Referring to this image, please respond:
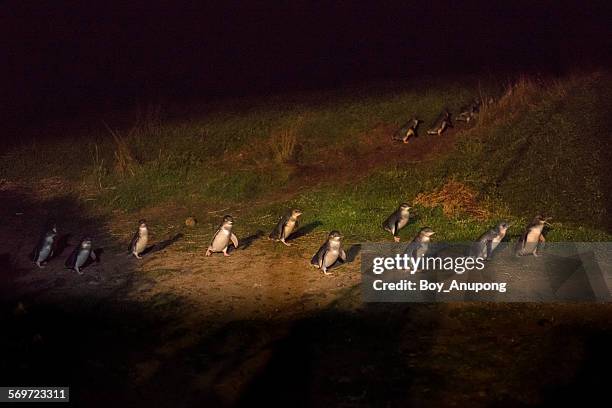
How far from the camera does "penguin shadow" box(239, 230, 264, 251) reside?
35.3 ft

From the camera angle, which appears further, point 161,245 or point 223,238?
point 161,245

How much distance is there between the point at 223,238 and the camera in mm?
10234

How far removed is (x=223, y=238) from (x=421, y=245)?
2.64m

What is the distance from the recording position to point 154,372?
23.3 feet

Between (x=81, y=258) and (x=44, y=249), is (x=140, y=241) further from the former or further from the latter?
(x=44, y=249)

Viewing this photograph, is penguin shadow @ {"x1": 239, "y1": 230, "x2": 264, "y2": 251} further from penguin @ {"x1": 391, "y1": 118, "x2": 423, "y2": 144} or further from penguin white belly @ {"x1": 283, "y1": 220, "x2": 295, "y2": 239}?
penguin @ {"x1": 391, "y1": 118, "x2": 423, "y2": 144}

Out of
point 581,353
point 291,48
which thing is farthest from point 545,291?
point 291,48

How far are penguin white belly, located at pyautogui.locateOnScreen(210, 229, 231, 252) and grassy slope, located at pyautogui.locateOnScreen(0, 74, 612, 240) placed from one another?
1.14m

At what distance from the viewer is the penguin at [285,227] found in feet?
35.0

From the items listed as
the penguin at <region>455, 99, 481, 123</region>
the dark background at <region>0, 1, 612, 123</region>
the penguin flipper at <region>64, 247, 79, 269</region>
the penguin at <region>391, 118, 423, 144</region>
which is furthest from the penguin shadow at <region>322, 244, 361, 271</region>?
the dark background at <region>0, 1, 612, 123</region>

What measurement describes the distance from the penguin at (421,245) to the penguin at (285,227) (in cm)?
179

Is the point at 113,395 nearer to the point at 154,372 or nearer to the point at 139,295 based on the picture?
the point at 154,372

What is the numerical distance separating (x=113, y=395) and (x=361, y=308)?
2867mm

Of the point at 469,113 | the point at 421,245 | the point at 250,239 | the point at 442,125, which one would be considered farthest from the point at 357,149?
the point at 421,245
